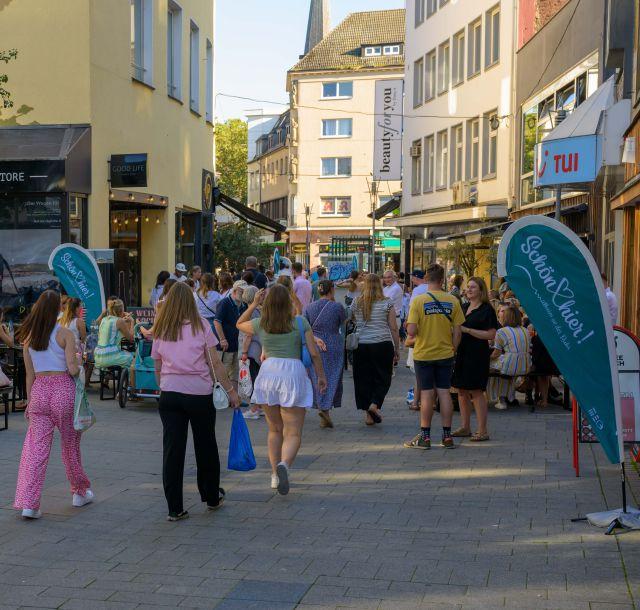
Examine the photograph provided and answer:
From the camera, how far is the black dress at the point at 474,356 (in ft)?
33.0

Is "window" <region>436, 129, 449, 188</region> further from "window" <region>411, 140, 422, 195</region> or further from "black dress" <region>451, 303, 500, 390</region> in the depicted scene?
"black dress" <region>451, 303, 500, 390</region>

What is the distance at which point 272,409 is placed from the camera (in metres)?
7.93

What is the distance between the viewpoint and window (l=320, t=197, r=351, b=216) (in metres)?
67.2

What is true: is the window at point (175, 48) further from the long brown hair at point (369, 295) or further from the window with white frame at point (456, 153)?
the long brown hair at point (369, 295)

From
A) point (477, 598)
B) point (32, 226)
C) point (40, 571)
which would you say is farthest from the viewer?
point (32, 226)

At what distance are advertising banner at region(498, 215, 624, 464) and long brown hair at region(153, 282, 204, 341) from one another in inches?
91.7

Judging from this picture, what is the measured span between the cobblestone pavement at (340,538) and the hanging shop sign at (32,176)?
8.21 m

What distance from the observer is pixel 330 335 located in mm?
11141

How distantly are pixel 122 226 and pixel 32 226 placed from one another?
5588 mm

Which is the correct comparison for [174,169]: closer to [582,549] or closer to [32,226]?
[32,226]

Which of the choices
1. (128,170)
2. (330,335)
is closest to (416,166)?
(128,170)

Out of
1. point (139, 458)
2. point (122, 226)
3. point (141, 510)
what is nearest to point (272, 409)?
point (141, 510)

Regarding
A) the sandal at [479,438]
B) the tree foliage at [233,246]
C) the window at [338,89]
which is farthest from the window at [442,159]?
the window at [338,89]

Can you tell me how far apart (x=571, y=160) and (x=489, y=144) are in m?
14.9
